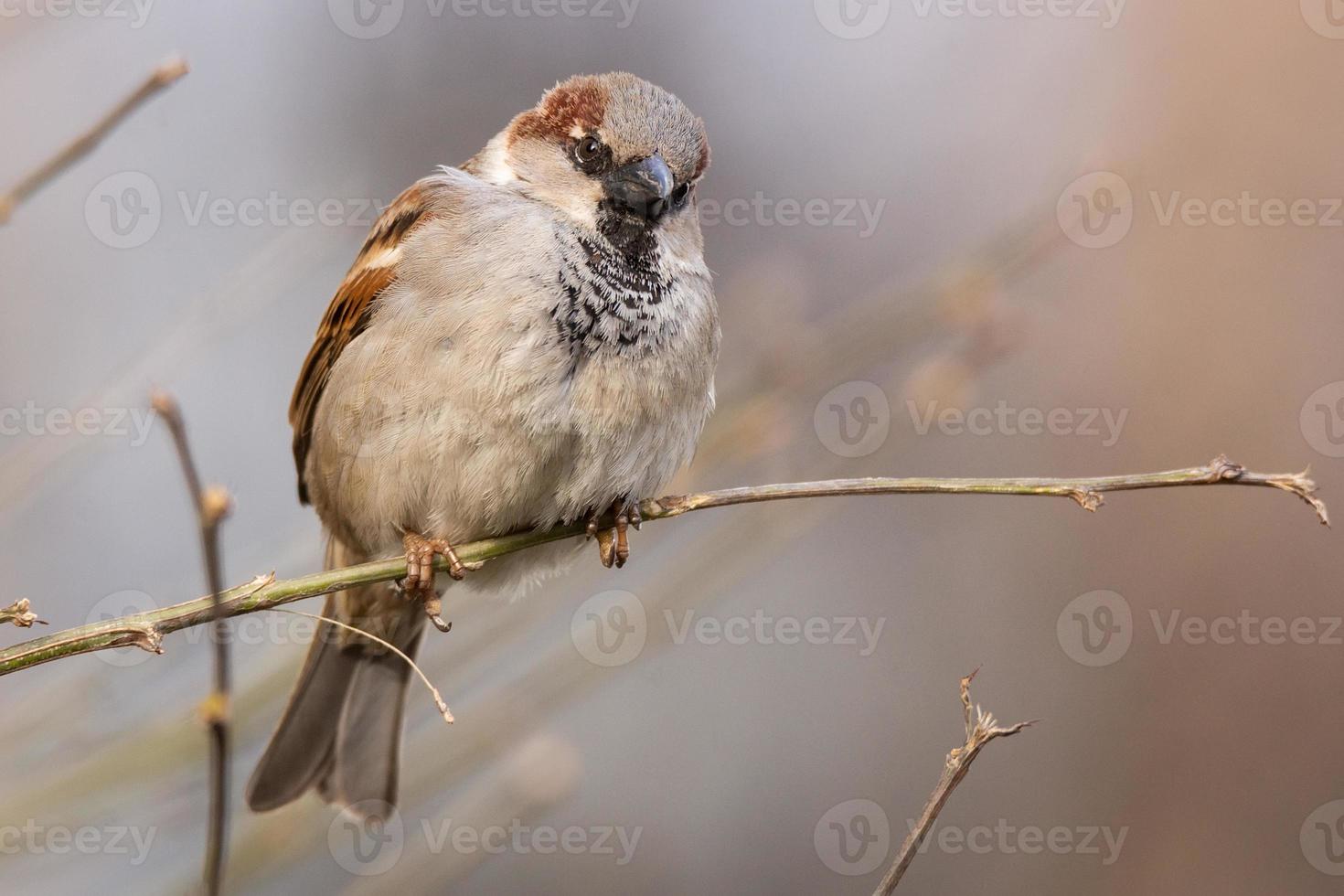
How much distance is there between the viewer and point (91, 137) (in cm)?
149

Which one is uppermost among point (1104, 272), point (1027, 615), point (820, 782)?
Answer: point (1104, 272)

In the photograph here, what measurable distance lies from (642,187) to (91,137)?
1.23 m

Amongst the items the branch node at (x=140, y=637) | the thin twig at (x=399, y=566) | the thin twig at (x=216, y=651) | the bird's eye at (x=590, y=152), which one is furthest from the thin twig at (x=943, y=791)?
the bird's eye at (x=590, y=152)

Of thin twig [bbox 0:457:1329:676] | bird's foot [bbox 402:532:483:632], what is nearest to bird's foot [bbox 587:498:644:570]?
bird's foot [bbox 402:532:483:632]

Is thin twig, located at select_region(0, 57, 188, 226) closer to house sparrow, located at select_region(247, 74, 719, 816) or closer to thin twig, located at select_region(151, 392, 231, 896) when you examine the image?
thin twig, located at select_region(151, 392, 231, 896)

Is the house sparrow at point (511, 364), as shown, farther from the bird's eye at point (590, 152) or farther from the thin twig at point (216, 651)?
the thin twig at point (216, 651)

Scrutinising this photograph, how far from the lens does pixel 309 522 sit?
2711mm

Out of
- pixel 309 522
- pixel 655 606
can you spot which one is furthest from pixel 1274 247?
pixel 309 522

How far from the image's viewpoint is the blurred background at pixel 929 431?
12.5ft

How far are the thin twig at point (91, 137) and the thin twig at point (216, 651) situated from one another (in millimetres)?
439

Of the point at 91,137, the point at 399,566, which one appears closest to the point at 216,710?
the point at 399,566

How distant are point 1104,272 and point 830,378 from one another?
2.15 metres

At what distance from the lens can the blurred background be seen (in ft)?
12.5

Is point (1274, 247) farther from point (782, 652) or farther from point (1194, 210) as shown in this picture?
point (782, 652)
